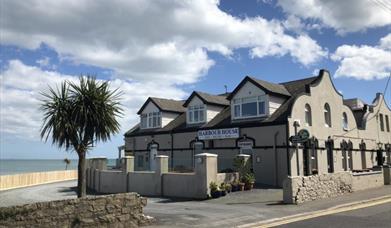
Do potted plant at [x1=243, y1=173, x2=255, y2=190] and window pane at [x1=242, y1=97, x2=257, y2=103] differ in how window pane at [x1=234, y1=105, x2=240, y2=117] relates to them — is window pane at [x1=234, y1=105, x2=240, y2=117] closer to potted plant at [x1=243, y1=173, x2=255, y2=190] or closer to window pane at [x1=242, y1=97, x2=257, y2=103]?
window pane at [x1=242, y1=97, x2=257, y2=103]

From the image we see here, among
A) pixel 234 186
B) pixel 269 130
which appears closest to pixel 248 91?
pixel 269 130

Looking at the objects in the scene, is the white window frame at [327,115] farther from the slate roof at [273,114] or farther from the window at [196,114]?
the window at [196,114]

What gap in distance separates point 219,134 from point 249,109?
2897mm

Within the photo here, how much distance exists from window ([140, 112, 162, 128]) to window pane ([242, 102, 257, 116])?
9.84m

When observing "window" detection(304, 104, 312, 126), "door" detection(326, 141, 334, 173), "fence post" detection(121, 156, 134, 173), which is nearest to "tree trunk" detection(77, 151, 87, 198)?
"fence post" detection(121, 156, 134, 173)

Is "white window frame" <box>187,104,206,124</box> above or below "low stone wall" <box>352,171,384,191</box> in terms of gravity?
above

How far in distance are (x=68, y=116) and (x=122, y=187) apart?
15417 millimetres

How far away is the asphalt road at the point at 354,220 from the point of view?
12.6 metres

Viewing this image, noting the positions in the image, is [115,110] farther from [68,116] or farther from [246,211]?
[246,211]

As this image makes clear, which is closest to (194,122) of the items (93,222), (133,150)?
A: (133,150)

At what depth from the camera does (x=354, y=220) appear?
13.5 metres

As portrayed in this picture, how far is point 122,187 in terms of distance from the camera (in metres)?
28.3

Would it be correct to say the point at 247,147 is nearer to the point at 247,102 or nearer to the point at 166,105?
the point at 247,102

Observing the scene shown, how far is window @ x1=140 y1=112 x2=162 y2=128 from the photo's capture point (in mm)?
38281
